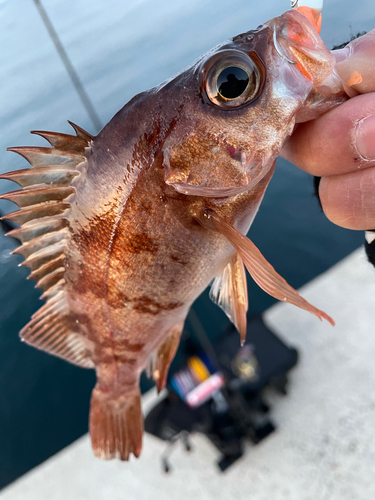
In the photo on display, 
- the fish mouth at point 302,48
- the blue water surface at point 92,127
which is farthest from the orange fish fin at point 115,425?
the blue water surface at point 92,127

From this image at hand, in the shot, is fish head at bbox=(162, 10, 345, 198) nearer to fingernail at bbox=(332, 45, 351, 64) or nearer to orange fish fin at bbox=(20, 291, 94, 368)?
fingernail at bbox=(332, 45, 351, 64)

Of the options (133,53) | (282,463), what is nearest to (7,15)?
(133,53)

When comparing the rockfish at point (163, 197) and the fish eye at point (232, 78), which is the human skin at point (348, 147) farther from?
the fish eye at point (232, 78)

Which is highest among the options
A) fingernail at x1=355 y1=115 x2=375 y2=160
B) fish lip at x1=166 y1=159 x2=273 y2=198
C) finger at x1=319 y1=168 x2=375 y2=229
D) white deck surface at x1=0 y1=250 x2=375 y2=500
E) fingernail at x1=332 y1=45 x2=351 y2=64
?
fingernail at x1=332 y1=45 x2=351 y2=64

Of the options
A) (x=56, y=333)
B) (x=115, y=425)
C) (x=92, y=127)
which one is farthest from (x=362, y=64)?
(x=92, y=127)

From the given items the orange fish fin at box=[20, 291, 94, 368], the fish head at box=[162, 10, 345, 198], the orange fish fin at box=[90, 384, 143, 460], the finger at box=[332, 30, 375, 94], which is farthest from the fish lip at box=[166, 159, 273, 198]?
the orange fish fin at box=[90, 384, 143, 460]

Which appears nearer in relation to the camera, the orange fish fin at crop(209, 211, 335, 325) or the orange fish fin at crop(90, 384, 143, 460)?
the orange fish fin at crop(209, 211, 335, 325)
